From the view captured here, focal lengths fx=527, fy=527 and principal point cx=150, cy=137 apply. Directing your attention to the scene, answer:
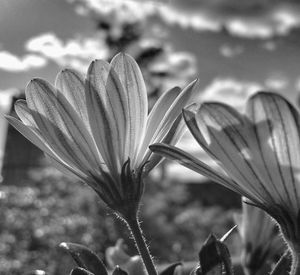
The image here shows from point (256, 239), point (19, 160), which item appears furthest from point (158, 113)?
point (19, 160)

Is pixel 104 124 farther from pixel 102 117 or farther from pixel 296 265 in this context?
pixel 296 265

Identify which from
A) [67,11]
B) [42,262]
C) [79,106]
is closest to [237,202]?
[42,262]

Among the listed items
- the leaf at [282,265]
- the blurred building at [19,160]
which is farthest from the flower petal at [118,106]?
the blurred building at [19,160]

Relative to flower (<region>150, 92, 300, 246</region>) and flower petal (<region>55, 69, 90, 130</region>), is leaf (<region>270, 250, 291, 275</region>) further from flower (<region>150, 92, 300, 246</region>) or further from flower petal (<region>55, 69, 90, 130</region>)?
flower petal (<region>55, 69, 90, 130</region>)

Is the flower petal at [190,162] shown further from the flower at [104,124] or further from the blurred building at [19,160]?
the blurred building at [19,160]

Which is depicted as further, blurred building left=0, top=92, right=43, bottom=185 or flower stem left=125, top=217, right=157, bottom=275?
blurred building left=0, top=92, right=43, bottom=185

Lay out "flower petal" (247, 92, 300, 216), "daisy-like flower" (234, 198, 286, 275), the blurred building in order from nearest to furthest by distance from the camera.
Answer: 1. "flower petal" (247, 92, 300, 216)
2. "daisy-like flower" (234, 198, 286, 275)
3. the blurred building

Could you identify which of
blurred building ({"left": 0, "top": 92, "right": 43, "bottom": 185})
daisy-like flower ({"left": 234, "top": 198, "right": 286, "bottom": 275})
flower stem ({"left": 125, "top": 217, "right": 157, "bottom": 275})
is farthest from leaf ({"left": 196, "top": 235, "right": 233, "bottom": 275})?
blurred building ({"left": 0, "top": 92, "right": 43, "bottom": 185})
